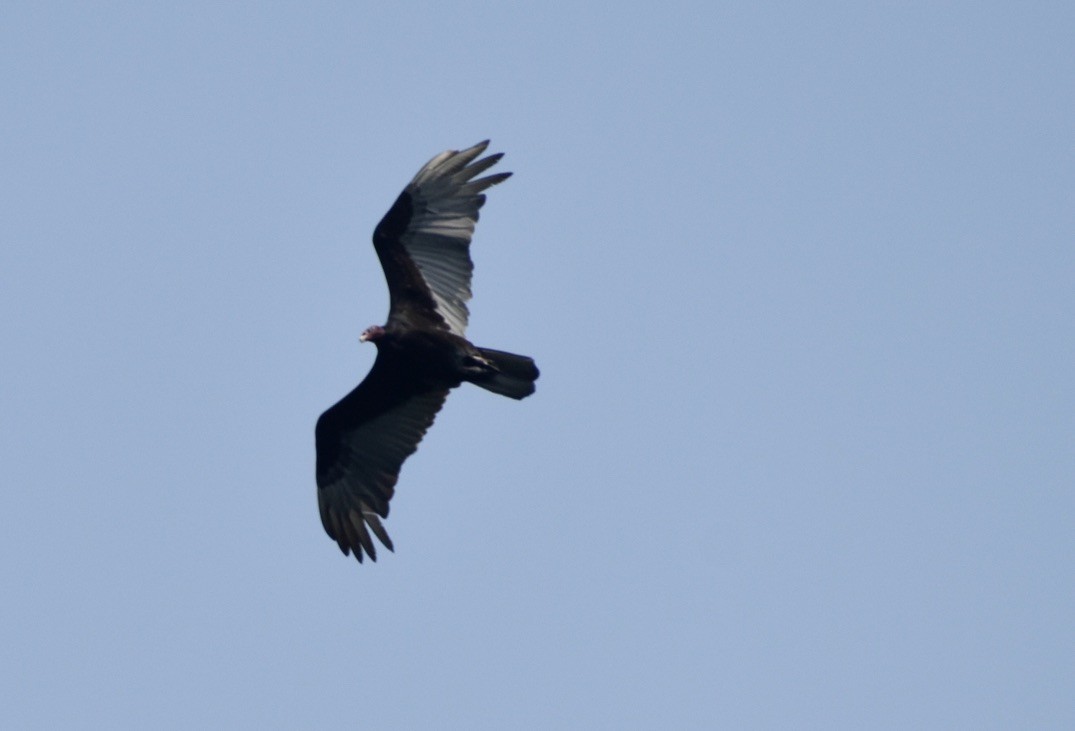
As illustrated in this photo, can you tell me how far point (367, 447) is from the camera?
18578mm

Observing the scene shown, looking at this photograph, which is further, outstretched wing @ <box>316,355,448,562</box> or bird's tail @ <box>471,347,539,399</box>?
outstretched wing @ <box>316,355,448,562</box>

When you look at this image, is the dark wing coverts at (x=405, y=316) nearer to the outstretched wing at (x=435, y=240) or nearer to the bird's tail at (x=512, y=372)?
the outstretched wing at (x=435, y=240)

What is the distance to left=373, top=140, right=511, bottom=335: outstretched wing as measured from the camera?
1781 centimetres

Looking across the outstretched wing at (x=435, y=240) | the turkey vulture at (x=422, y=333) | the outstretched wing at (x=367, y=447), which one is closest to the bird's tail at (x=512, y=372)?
the turkey vulture at (x=422, y=333)

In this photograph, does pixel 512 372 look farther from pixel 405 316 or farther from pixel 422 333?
pixel 405 316

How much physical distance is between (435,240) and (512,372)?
161cm

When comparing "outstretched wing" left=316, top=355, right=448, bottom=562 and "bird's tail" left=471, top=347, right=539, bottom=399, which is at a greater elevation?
"bird's tail" left=471, top=347, right=539, bottom=399

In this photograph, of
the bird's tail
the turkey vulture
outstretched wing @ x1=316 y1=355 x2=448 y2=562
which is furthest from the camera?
outstretched wing @ x1=316 y1=355 x2=448 y2=562

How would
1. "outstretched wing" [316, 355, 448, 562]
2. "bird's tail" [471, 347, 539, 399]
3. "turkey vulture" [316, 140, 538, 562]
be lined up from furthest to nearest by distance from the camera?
"outstretched wing" [316, 355, 448, 562], "turkey vulture" [316, 140, 538, 562], "bird's tail" [471, 347, 539, 399]

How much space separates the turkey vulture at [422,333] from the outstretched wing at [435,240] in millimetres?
10

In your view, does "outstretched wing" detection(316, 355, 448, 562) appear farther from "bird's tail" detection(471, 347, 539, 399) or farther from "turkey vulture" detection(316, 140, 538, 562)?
"bird's tail" detection(471, 347, 539, 399)

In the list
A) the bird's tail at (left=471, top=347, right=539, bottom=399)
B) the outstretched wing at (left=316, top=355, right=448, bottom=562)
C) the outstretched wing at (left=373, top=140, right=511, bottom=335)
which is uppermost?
the outstretched wing at (left=373, top=140, right=511, bottom=335)

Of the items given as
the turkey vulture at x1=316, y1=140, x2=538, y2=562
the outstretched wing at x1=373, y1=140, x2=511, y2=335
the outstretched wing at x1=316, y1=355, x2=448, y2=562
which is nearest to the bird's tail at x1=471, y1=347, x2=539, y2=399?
the turkey vulture at x1=316, y1=140, x2=538, y2=562

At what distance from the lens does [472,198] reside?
17812 millimetres
